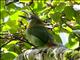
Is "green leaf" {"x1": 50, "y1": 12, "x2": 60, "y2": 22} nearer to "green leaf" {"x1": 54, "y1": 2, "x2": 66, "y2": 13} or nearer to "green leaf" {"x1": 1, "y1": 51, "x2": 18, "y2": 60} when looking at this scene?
"green leaf" {"x1": 54, "y1": 2, "x2": 66, "y2": 13}

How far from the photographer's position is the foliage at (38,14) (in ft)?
4.38

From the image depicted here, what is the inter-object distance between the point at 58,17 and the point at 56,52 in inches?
25.0

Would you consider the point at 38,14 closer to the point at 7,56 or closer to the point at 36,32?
the point at 36,32

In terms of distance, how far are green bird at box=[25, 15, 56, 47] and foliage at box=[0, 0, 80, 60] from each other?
0.13ft

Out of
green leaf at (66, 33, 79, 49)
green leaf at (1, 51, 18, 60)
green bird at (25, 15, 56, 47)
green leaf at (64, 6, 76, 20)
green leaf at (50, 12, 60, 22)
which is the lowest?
green leaf at (1, 51, 18, 60)

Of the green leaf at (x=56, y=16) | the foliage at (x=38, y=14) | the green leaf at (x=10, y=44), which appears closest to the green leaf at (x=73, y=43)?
the foliage at (x=38, y=14)

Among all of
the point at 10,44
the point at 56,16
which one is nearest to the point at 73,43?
the point at 56,16

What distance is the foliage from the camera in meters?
1.33

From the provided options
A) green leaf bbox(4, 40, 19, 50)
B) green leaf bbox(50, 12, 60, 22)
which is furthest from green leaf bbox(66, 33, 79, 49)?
green leaf bbox(4, 40, 19, 50)

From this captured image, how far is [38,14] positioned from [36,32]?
16cm

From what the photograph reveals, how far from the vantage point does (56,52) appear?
78cm

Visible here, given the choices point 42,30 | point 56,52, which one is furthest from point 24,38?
point 56,52

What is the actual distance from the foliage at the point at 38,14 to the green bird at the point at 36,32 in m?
0.04

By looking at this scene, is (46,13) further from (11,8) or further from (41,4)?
(11,8)
